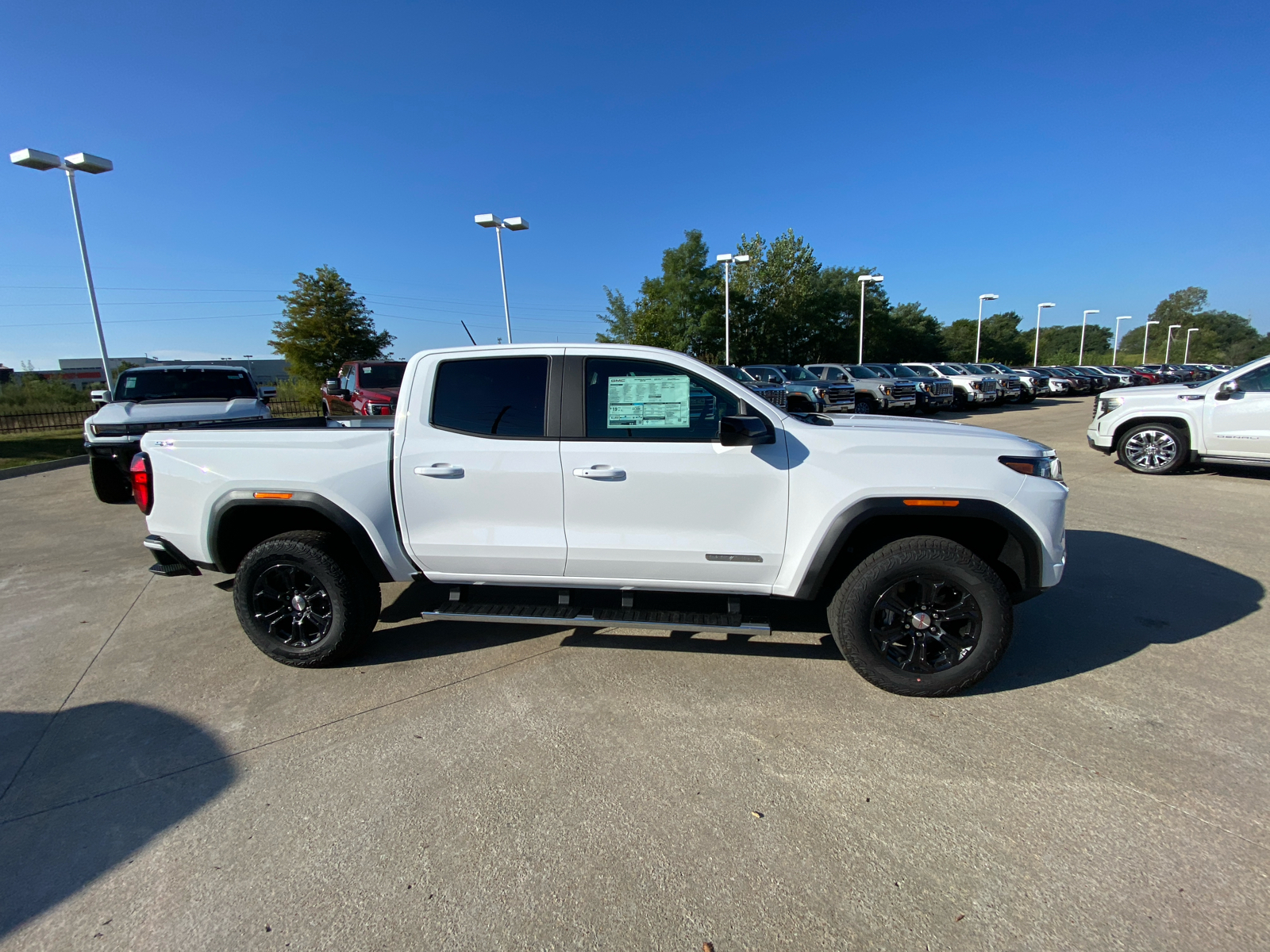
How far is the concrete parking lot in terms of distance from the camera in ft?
6.51

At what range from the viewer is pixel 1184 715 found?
2994 millimetres

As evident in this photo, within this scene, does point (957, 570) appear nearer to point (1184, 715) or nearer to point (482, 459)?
point (1184, 715)

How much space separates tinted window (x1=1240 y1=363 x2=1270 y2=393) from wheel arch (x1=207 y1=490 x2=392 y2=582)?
412 inches

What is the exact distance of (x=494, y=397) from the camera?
3.49 meters

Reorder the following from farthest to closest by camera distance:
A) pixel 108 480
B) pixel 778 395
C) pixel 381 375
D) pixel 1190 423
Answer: pixel 778 395
pixel 381 375
pixel 1190 423
pixel 108 480

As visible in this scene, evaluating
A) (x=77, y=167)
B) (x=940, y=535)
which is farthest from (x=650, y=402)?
(x=77, y=167)

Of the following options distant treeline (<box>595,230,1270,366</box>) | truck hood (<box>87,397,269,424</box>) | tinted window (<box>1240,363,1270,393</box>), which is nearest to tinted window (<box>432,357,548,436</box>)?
truck hood (<box>87,397,269,424</box>)

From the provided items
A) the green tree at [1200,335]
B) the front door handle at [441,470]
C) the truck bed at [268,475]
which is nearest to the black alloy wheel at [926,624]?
the front door handle at [441,470]

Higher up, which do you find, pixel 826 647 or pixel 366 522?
pixel 366 522

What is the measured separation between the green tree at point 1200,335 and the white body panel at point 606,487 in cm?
9580

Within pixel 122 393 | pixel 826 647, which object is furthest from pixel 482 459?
pixel 122 393

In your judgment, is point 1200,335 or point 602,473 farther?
point 1200,335

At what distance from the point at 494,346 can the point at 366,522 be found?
4.01ft

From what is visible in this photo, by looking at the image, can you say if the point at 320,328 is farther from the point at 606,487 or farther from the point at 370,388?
the point at 606,487
